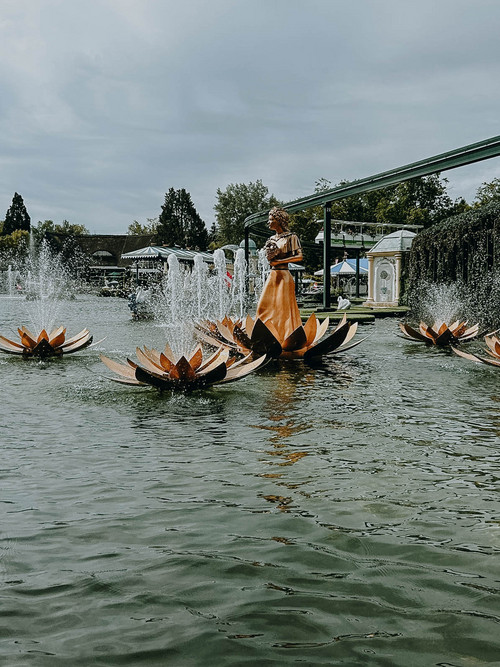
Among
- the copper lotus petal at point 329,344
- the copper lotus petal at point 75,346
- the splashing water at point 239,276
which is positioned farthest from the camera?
the splashing water at point 239,276

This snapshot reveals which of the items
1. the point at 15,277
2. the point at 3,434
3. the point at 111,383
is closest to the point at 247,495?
the point at 3,434

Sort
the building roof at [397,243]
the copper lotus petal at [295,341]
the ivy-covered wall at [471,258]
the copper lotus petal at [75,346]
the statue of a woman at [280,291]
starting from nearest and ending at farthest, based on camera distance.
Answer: the copper lotus petal at [295,341] < the statue of a woman at [280,291] < the copper lotus petal at [75,346] < the ivy-covered wall at [471,258] < the building roof at [397,243]

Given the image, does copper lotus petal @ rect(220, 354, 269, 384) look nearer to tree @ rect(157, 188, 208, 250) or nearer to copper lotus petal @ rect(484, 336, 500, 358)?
copper lotus petal @ rect(484, 336, 500, 358)

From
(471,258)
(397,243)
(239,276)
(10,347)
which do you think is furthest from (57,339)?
(239,276)

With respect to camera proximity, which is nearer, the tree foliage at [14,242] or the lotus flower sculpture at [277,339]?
the lotus flower sculpture at [277,339]

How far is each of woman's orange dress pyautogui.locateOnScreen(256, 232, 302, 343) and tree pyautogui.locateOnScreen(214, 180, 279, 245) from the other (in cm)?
7206

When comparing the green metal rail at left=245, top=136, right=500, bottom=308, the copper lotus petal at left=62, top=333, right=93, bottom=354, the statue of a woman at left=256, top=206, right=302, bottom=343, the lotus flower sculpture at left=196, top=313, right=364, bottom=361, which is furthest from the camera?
the green metal rail at left=245, top=136, right=500, bottom=308

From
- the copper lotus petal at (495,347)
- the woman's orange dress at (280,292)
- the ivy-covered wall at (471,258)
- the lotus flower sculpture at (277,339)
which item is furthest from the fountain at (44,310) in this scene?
the ivy-covered wall at (471,258)

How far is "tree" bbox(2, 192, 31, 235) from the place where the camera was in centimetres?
9625

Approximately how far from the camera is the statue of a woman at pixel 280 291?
10750 mm

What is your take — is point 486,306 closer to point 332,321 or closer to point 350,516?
point 332,321

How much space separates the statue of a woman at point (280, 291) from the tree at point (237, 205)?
7205 cm

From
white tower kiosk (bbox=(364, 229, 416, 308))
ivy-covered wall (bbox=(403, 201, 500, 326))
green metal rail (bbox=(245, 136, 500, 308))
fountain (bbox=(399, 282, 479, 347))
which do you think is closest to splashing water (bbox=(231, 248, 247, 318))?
green metal rail (bbox=(245, 136, 500, 308))

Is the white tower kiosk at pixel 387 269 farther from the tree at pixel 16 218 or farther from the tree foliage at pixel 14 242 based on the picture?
the tree at pixel 16 218
